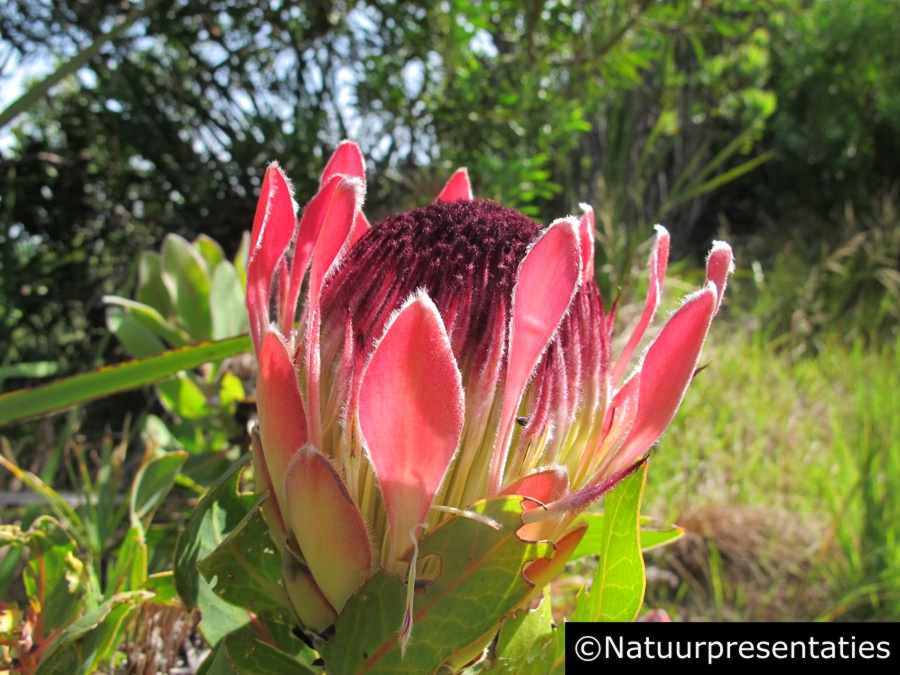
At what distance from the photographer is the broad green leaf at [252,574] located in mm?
496

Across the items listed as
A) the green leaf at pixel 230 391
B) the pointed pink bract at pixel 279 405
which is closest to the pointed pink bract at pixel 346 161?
the pointed pink bract at pixel 279 405

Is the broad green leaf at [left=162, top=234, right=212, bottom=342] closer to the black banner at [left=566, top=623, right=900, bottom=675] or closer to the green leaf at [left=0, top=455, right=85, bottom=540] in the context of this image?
the green leaf at [left=0, top=455, right=85, bottom=540]

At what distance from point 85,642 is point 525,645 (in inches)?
13.2

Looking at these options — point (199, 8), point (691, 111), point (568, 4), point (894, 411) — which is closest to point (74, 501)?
point (199, 8)

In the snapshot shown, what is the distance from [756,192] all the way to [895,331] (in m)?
3.89

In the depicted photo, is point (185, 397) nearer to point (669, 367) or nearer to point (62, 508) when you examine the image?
point (62, 508)

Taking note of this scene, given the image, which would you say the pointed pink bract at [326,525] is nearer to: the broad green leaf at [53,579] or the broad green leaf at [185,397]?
the broad green leaf at [53,579]

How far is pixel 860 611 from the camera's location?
7.54 feet

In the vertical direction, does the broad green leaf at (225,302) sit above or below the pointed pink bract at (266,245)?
above

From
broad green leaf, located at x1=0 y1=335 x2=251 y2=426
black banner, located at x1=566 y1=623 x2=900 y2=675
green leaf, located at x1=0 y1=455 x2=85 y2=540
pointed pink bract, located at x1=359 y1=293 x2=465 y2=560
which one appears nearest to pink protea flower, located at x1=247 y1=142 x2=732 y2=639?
pointed pink bract, located at x1=359 y1=293 x2=465 y2=560

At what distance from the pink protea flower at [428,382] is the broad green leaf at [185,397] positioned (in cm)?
53

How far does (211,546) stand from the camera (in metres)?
0.56

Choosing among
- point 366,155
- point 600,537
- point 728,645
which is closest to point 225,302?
point 600,537

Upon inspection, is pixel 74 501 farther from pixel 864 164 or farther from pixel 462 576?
pixel 864 164
